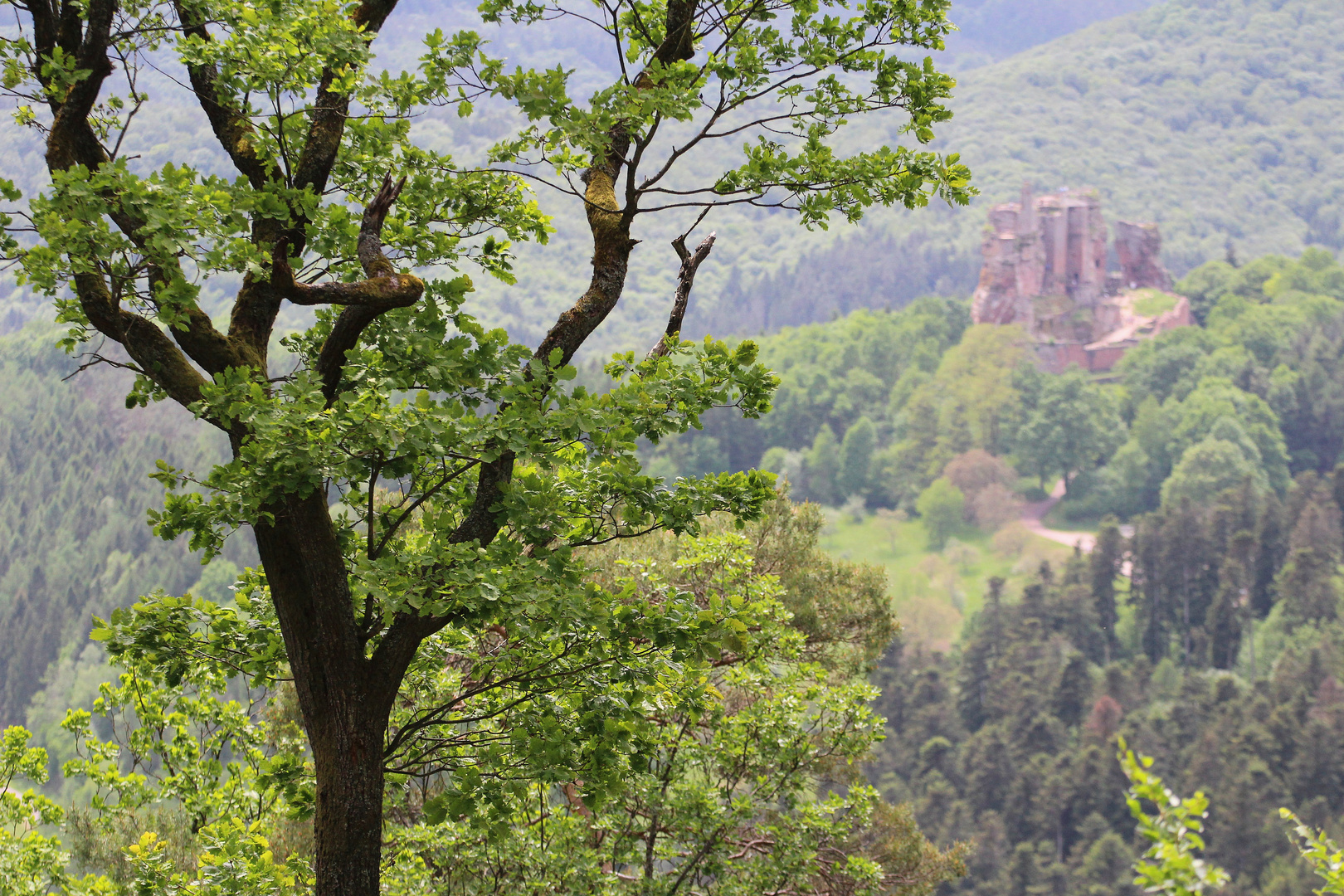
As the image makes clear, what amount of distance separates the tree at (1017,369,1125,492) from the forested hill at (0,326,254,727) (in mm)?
64458

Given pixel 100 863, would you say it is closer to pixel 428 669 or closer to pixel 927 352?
pixel 428 669

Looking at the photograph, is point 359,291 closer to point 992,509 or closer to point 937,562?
point 937,562

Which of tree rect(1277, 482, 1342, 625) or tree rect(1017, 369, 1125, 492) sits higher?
tree rect(1017, 369, 1125, 492)

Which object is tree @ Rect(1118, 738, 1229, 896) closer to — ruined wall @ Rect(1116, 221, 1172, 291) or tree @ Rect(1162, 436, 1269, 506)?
tree @ Rect(1162, 436, 1269, 506)

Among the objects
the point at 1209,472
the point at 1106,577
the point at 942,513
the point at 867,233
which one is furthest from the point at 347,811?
the point at 867,233

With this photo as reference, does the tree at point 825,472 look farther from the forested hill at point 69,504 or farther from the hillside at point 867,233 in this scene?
the forested hill at point 69,504

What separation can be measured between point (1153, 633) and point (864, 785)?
2718 inches

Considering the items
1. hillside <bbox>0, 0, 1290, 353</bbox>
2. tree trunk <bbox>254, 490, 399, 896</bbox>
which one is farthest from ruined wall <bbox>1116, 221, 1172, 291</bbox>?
tree trunk <bbox>254, 490, 399, 896</bbox>

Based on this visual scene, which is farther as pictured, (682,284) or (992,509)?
(992,509)

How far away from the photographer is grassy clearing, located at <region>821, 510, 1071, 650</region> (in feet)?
276

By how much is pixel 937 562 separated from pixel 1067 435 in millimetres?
19622

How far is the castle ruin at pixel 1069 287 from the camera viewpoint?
123 metres

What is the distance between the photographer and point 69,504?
9294cm

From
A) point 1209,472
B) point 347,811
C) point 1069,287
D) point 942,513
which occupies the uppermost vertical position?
point 1069,287
